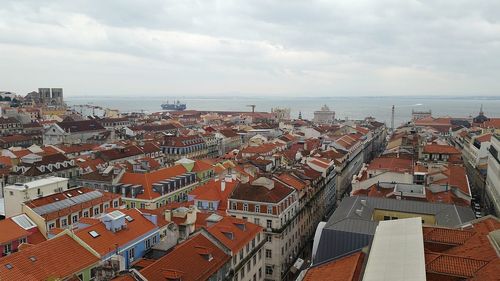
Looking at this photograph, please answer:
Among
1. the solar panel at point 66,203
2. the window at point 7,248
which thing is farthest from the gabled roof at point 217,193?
the window at point 7,248

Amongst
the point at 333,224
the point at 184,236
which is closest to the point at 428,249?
the point at 333,224

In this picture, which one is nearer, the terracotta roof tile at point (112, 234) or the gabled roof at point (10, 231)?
the terracotta roof tile at point (112, 234)

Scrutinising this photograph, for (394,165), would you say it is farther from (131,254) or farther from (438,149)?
(131,254)

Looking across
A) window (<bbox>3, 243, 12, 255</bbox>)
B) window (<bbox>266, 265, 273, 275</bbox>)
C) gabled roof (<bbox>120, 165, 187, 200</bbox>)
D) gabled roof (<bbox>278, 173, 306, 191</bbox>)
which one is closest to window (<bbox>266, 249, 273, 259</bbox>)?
window (<bbox>266, 265, 273, 275</bbox>)

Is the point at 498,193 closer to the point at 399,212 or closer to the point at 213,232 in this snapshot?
the point at 399,212

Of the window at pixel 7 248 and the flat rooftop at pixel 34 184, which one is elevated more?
the flat rooftop at pixel 34 184

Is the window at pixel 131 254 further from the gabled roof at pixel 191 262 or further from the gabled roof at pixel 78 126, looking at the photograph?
the gabled roof at pixel 78 126
